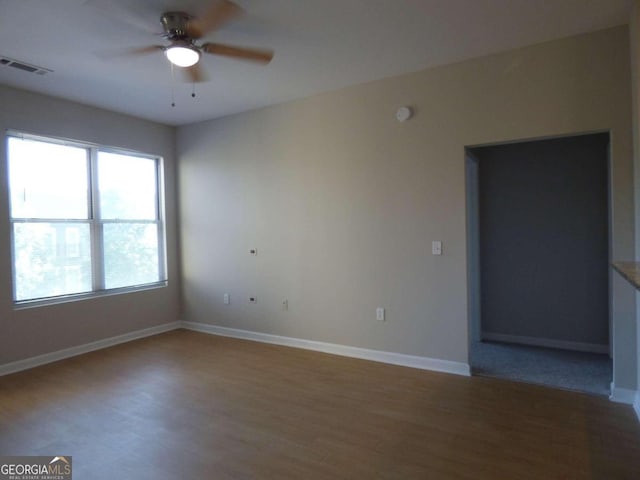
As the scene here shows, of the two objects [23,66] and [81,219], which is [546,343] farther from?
[23,66]

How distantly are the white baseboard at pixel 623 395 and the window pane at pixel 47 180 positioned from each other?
5234 mm

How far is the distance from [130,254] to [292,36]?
3409 mm

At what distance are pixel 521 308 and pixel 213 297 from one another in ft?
12.2

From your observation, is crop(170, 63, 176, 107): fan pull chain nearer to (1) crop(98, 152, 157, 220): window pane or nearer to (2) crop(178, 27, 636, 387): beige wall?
(2) crop(178, 27, 636, 387): beige wall

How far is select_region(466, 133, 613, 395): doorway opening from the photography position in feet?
13.2

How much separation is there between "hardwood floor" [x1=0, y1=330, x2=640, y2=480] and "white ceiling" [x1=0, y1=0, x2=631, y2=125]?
2517 mm

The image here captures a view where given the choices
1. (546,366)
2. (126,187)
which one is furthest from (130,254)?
(546,366)

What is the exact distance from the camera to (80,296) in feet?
14.2

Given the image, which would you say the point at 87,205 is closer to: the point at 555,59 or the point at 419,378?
the point at 419,378

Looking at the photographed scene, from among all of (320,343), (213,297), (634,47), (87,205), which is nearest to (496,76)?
(634,47)

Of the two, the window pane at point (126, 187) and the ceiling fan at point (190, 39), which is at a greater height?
the ceiling fan at point (190, 39)

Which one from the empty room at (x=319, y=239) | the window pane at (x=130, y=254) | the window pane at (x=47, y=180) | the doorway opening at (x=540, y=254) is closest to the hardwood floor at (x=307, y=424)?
the empty room at (x=319, y=239)

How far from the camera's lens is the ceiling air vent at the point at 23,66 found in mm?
3164

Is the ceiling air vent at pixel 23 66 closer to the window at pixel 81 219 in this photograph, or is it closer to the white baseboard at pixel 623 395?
the window at pixel 81 219
